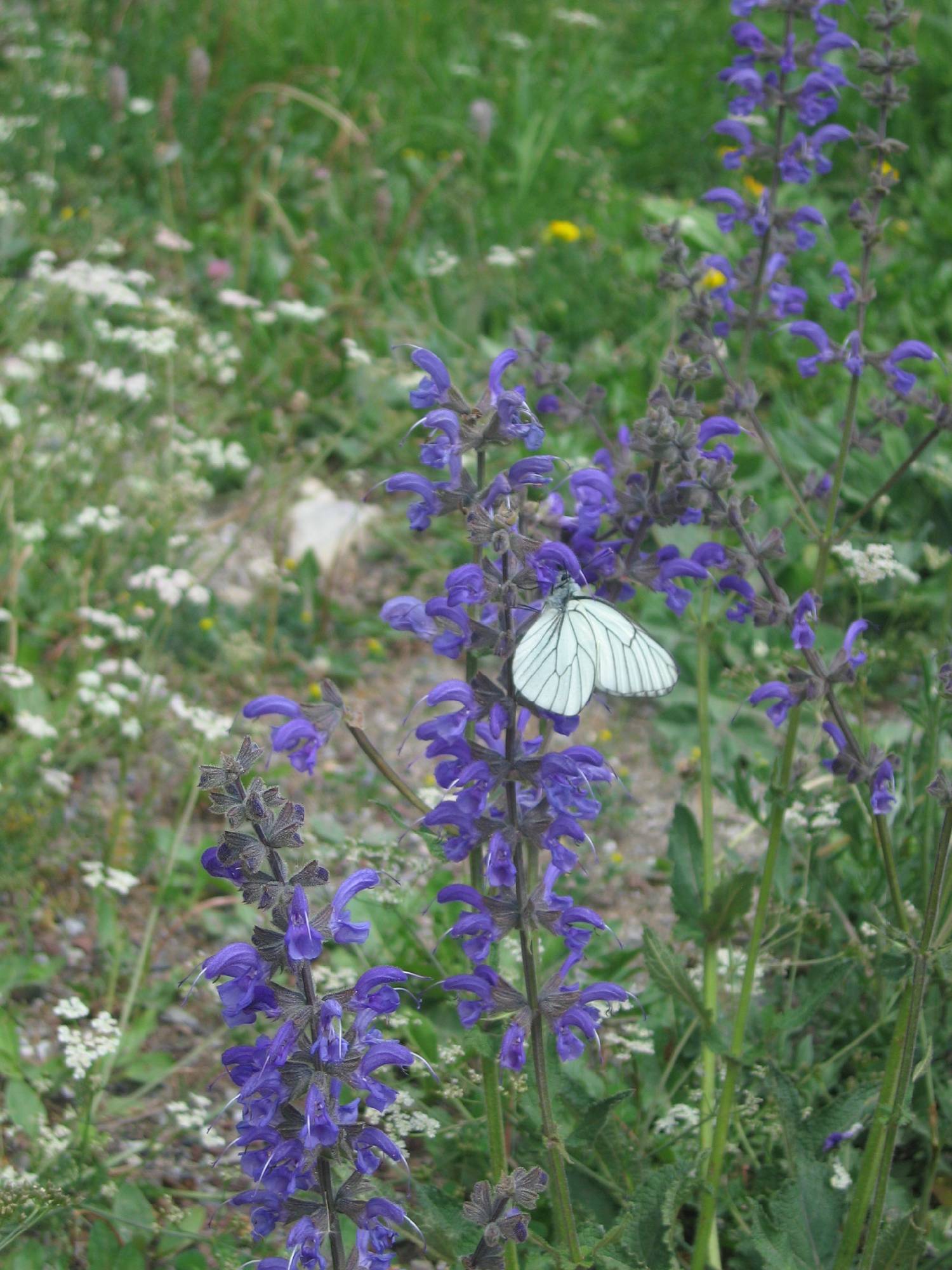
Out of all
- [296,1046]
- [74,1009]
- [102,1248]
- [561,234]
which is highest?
[561,234]

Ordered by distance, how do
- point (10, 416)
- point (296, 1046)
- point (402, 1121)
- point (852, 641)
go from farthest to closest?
1. point (10, 416)
2. point (852, 641)
3. point (402, 1121)
4. point (296, 1046)

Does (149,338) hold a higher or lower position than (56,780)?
higher

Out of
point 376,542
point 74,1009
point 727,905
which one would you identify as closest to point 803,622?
point 727,905

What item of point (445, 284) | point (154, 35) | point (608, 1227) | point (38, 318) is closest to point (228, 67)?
point (154, 35)

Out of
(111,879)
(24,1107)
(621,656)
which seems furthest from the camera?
(111,879)

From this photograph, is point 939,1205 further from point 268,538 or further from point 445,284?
point 445,284

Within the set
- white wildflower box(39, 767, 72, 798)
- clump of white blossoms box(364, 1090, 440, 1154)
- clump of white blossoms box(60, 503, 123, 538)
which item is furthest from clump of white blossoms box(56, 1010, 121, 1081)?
clump of white blossoms box(60, 503, 123, 538)

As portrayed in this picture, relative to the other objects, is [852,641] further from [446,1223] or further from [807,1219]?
[446,1223]
